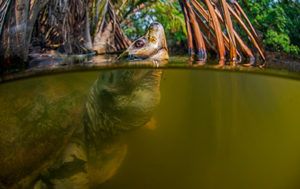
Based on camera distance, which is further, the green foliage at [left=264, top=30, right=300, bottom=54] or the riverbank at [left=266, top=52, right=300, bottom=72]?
the green foliage at [left=264, top=30, right=300, bottom=54]

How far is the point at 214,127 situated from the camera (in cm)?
300

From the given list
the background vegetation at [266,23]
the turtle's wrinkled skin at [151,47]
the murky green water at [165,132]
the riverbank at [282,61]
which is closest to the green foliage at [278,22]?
the background vegetation at [266,23]

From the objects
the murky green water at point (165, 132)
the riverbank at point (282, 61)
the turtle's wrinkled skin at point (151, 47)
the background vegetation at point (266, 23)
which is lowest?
the murky green water at point (165, 132)

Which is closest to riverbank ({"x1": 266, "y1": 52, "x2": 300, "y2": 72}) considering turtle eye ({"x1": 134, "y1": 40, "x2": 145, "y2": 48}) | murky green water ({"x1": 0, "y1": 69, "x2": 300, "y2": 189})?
murky green water ({"x1": 0, "y1": 69, "x2": 300, "y2": 189})

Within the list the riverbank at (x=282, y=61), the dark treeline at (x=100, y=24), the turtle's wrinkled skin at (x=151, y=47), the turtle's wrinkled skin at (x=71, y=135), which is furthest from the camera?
the turtle's wrinkled skin at (x=151, y=47)

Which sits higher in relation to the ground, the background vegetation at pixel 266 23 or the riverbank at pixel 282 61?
the background vegetation at pixel 266 23

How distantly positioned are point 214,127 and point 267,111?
67cm

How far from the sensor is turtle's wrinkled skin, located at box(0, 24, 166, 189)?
2.22 metres

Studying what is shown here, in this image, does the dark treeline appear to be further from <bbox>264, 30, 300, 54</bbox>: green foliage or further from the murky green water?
the murky green water

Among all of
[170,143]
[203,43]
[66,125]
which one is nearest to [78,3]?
[203,43]

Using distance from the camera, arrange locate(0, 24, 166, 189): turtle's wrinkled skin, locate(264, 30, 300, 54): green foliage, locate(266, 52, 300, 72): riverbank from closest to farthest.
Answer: locate(0, 24, 166, 189): turtle's wrinkled skin → locate(266, 52, 300, 72): riverbank → locate(264, 30, 300, 54): green foliage

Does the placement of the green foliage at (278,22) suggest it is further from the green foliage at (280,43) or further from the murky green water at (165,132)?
the murky green water at (165,132)

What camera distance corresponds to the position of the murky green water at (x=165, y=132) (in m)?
2.26

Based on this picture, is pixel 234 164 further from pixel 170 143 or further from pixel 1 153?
pixel 1 153
